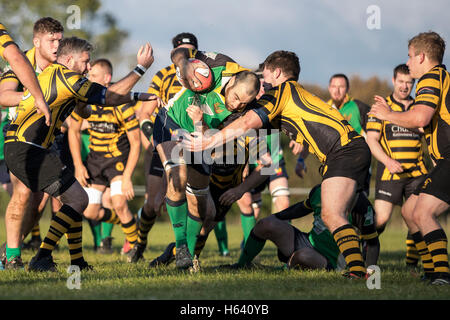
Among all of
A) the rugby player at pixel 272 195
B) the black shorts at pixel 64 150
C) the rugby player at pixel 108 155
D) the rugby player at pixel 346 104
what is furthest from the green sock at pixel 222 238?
the rugby player at pixel 346 104

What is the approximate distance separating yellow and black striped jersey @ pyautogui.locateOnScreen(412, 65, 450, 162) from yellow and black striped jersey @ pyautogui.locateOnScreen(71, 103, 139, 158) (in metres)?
4.64

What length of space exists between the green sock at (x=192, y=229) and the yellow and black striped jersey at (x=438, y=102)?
2454 millimetres

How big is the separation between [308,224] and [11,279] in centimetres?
1317

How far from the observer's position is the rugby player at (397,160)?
7.52 m

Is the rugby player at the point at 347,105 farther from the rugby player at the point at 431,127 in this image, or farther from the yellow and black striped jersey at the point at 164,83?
the rugby player at the point at 431,127

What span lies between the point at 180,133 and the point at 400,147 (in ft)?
10.6

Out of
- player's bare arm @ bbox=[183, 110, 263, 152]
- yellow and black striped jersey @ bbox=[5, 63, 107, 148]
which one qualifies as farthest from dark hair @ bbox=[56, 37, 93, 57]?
player's bare arm @ bbox=[183, 110, 263, 152]

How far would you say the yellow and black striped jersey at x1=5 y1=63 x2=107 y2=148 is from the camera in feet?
17.3

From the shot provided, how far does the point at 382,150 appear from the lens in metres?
7.68

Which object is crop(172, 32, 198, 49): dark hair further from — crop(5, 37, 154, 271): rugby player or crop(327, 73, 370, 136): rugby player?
crop(5, 37, 154, 271): rugby player

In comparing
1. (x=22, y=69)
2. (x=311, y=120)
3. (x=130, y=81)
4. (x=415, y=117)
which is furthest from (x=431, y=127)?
(x=22, y=69)
